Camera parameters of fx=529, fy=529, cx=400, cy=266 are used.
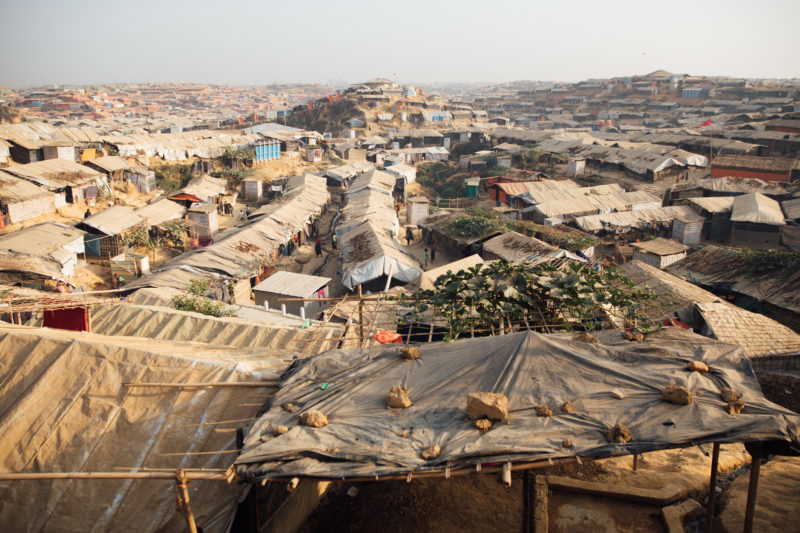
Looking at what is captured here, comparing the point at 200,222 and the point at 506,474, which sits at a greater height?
the point at 506,474

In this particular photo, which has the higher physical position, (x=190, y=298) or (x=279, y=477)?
(x=279, y=477)

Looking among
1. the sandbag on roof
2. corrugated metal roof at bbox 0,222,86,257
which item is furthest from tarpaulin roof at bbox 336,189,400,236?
the sandbag on roof

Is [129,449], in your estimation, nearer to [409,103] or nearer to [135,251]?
[135,251]

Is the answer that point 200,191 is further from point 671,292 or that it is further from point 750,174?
point 750,174

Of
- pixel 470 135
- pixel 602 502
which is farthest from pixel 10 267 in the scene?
pixel 470 135

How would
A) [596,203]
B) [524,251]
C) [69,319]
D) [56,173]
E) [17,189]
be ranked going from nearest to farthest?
[69,319]
[524,251]
[17,189]
[56,173]
[596,203]

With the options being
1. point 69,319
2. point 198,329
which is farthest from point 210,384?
point 198,329

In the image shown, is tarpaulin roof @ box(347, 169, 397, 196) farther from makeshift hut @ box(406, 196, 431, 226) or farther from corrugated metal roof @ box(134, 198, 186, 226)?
corrugated metal roof @ box(134, 198, 186, 226)
